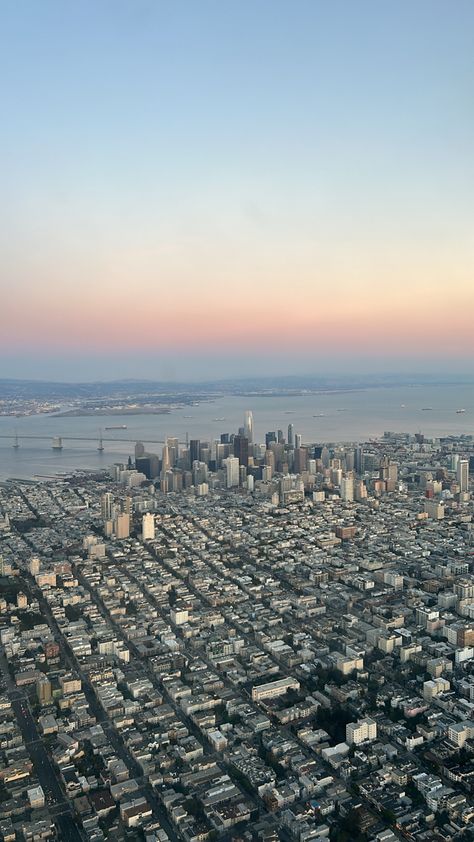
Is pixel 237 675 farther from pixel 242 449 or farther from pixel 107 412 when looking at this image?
pixel 107 412

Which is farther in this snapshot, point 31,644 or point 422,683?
point 31,644

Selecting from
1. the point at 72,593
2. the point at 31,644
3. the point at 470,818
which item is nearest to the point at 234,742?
the point at 470,818

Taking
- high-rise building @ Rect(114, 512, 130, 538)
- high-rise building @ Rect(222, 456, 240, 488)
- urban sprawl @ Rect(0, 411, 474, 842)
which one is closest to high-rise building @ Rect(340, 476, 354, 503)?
urban sprawl @ Rect(0, 411, 474, 842)

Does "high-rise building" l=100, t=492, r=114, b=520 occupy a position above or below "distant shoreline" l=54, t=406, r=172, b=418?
below

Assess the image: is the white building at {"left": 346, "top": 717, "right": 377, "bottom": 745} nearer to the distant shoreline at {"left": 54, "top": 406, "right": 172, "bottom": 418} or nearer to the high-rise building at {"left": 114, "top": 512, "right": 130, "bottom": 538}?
the high-rise building at {"left": 114, "top": 512, "right": 130, "bottom": 538}

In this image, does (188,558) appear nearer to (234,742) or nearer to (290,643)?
(290,643)

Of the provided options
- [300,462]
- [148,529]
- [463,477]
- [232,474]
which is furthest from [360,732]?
[300,462]

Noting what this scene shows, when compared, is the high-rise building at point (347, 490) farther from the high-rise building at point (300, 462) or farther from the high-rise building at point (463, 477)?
the high-rise building at point (300, 462)

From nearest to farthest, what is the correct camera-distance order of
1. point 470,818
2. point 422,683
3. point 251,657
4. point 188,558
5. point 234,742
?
1. point 470,818
2. point 234,742
3. point 422,683
4. point 251,657
5. point 188,558
